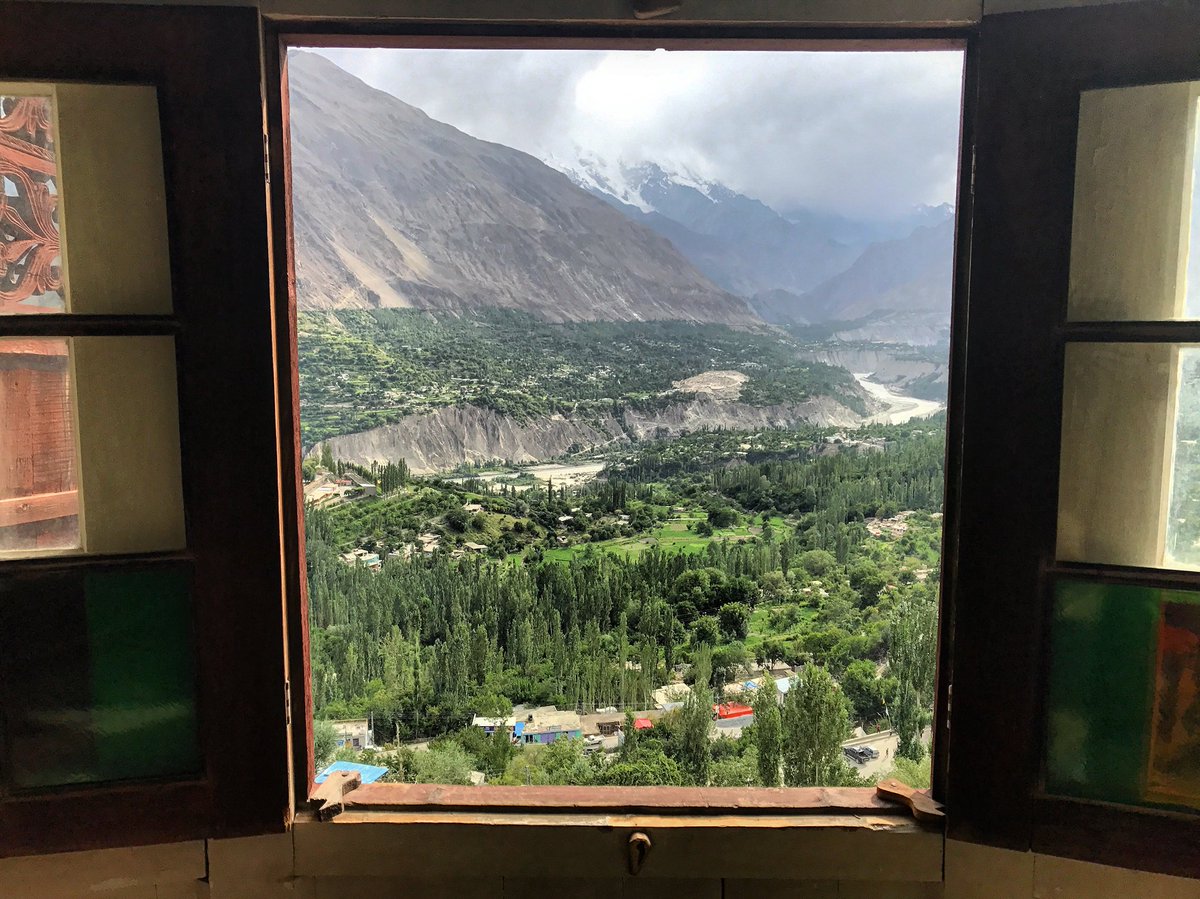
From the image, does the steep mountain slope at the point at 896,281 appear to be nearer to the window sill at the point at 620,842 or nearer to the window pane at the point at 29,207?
the window sill at the point at 620,842

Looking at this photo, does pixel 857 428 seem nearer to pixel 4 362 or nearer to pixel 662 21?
pixel 662 21

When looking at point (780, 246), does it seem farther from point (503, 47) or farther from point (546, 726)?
point (546, 726)

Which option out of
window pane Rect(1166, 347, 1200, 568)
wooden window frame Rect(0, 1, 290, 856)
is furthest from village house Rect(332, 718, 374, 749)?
window pane Rect(1166, 347, 1200, 568)

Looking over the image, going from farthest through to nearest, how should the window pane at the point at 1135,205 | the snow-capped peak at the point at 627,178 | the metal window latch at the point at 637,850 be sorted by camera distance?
the snow-capped peak at the point at 627,178 < the metal window latch at the point at 637,850 < the window pane at the point at 1135,205

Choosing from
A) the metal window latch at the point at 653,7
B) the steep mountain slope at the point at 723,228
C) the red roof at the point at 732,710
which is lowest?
the red roof at the point at 732,710

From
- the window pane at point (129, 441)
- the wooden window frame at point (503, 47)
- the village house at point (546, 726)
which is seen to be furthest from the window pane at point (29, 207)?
the village house at point (546, 726)

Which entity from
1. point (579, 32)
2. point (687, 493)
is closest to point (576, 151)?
point (579, 32)
